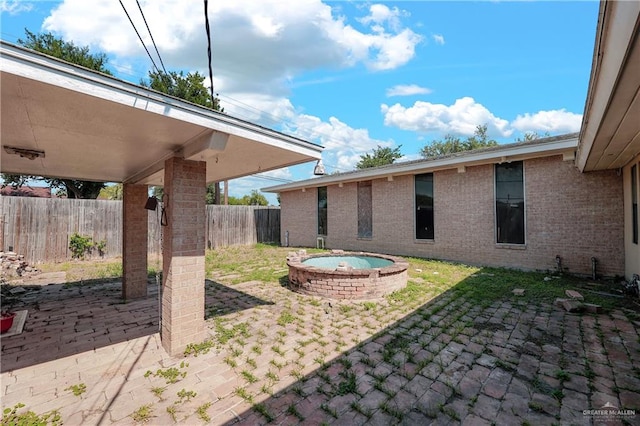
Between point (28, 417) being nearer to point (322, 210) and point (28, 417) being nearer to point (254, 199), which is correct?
point (322, 210)

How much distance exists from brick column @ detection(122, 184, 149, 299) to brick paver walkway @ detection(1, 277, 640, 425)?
0.82 metres

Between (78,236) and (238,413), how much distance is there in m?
10.5

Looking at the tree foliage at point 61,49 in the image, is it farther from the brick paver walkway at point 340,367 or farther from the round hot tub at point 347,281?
the brick paver walkway at point 340,367

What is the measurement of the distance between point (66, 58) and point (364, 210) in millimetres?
18445

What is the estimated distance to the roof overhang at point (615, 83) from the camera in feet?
5.39

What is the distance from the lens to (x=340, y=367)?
295cm

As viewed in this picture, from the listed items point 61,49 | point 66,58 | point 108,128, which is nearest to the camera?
point 108,128

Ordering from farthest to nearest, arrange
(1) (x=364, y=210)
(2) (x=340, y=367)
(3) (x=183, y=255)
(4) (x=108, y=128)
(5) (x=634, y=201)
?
(1) (x=364, y=210) → (5) (x=634, y=201) → (3) (x=183, y=255) → (2) (x=340, y=367) → (4) (x=108, y=128)

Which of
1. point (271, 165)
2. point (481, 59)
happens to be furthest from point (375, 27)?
point (271, 165)

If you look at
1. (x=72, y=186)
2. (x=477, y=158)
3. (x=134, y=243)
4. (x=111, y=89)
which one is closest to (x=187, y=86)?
(x=72, y=186)

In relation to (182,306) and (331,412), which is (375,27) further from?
(331,412)

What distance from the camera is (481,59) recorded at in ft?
21.7

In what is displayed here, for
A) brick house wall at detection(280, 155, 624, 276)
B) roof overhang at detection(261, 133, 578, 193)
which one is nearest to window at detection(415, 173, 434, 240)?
brick house wall at detection(280, 155, 624, 276)

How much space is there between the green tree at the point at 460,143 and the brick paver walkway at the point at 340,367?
2902 cm
